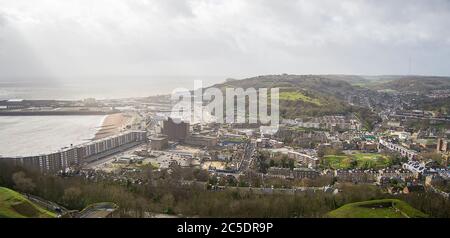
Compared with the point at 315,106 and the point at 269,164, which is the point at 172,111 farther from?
the point at 315,106

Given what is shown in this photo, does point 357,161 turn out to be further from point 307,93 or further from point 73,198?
point 307,93

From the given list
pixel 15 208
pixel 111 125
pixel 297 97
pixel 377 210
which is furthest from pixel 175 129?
pixel 297 97

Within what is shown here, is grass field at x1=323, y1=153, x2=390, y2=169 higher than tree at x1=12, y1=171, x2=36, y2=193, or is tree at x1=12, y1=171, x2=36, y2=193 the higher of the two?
tree at x1=12, y1=171, x2=36, y2=193

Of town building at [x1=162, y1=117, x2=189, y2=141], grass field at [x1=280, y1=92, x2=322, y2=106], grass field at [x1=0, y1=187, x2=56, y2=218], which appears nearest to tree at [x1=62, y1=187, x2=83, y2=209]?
grass field at [x1=0, y1=187, x2=56, y2=218]

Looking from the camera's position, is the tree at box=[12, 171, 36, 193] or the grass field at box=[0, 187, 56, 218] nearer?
the grass field at box=[0, 187, 56, 218]

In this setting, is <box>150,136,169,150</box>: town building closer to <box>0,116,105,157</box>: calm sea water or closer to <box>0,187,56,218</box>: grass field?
<box>0,116,105,157</box>: calm sea water

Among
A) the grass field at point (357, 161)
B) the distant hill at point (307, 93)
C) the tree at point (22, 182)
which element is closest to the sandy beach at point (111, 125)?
the tree at point (22, 182)
